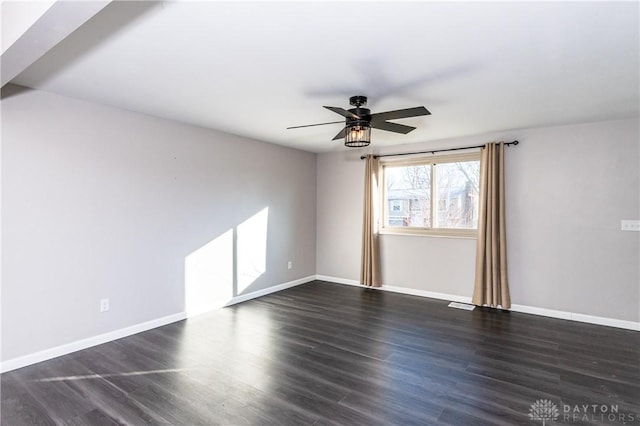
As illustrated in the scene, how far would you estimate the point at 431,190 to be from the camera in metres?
5.21

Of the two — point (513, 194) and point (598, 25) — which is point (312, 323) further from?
point (598, 25)

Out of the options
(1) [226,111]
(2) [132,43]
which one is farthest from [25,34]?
(1) [226,111]

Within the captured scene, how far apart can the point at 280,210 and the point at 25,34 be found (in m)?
4.08

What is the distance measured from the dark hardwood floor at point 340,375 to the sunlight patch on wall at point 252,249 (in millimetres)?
974

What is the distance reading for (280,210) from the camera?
5.54 m

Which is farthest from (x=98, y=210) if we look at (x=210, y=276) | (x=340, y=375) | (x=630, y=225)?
(x=630, y=225)

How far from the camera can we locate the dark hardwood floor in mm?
2215

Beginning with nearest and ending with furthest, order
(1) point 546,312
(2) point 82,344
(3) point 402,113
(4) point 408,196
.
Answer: (3) point 402,113, (2) point 82,344, (1) point 546,312, (4) point 408,196

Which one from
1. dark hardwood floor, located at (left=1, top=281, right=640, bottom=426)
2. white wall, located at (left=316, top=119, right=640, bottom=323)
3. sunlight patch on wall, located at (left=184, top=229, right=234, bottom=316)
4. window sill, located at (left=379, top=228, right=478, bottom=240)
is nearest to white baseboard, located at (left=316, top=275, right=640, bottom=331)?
white wall, located at (left=316, top=119, right=640, bottom=323)

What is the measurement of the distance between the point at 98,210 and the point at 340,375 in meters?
2.79

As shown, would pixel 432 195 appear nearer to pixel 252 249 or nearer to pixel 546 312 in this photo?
pixel 546 312

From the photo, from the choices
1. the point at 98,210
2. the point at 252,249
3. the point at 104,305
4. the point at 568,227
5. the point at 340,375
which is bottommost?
the point at 340,375

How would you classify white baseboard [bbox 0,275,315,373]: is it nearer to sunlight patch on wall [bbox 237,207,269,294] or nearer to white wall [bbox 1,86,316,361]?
white wall [bbox 1,86,316,361]

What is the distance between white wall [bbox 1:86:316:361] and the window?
2.43m
